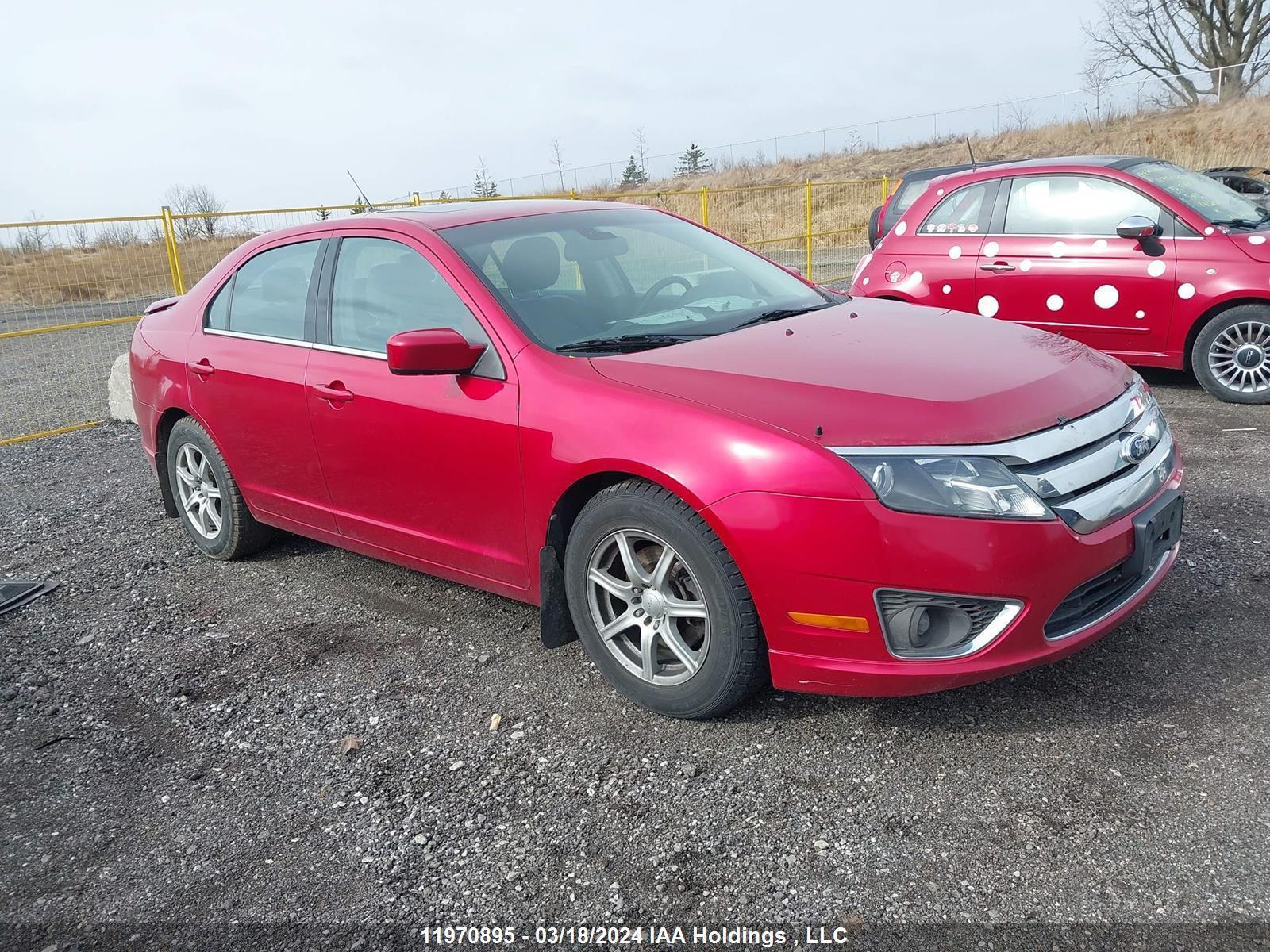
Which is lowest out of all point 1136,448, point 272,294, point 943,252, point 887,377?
point 1136,448

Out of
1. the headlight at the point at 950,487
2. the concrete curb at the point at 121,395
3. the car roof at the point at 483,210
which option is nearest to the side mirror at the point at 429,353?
the car roof at the point at 483,210

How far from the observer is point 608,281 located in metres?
3.90

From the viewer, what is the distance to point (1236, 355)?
6727 millimetres

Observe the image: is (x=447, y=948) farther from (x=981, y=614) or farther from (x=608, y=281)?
(x=608, y=281)

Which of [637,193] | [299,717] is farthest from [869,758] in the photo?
[637,193]

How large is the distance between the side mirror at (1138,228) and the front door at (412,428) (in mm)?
5201

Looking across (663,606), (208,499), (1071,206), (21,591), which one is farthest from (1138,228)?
(21,591)

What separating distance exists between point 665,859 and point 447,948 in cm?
59

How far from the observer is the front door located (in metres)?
3.54

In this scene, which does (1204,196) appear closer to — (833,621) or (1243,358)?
(1243,358)

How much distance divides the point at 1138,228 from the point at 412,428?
5461 millimetres

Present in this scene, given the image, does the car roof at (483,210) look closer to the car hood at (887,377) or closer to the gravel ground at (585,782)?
the car hood at (887,377)

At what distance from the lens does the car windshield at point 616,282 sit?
3604 mm

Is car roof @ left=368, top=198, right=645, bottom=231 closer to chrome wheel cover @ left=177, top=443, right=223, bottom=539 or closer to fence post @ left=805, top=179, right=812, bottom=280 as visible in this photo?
chrome wheel cover @ left=177, top=443, right=223, bottom=539
